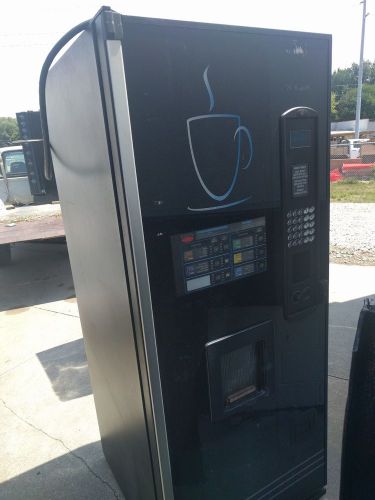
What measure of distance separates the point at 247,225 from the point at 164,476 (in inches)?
37.8

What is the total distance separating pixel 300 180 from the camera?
153 cm

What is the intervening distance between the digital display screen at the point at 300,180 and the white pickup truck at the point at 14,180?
31.4 ft

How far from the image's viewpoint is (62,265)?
6.48 meters

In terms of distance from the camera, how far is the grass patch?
386 inches

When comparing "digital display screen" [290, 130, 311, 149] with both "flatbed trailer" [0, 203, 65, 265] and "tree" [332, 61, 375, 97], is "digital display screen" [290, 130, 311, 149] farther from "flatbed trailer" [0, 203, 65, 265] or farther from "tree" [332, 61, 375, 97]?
"tree" [332, 61, 375, 97]

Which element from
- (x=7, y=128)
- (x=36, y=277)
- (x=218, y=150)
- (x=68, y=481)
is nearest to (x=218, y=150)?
(x=218, y=150)

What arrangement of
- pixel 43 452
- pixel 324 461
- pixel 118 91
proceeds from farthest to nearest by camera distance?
pixel 43 452 → pixel 324 461 → pixel 118 91

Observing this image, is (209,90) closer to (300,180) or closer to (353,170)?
(300,180)

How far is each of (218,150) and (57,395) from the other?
2.43m

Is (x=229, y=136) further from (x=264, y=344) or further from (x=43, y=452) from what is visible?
(x=43, y=452)

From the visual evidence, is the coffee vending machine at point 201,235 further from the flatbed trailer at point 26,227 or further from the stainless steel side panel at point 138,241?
the flatbed trailer at point 26,227

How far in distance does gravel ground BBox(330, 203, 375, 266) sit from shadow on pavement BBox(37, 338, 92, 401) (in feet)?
11.9

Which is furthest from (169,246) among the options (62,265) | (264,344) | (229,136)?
(62,265)

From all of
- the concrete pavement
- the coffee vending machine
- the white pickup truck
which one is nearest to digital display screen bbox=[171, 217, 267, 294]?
the coffee vending machine
